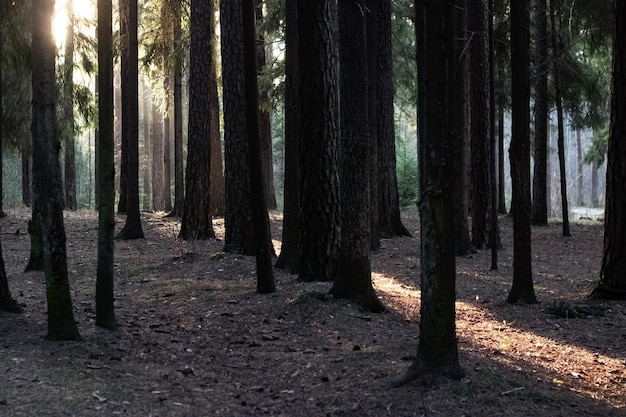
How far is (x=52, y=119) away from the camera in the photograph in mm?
5520

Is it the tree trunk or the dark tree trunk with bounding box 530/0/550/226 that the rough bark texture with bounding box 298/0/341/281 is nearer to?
the dark tree trunk with bounding box 530/0/550/226

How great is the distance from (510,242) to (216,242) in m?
7.60

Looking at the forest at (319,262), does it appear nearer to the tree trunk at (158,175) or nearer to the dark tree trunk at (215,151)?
the dark tree trunk at (215,151)

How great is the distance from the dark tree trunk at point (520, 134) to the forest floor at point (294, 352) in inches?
34.3

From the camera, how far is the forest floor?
4.44 m

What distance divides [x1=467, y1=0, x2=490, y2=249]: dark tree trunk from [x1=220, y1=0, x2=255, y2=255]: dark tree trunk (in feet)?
16.9

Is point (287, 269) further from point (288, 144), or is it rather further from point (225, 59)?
point (225, 59)

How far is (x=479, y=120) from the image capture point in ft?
43.2

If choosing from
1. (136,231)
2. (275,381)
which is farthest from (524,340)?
(136,231)

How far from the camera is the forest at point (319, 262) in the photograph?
4477 mm

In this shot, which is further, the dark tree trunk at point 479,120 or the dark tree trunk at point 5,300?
the dark tree trunk at point 479,120

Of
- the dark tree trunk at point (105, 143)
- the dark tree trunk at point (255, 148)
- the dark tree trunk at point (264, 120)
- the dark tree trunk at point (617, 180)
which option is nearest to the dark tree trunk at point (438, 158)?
the dark tree trunk at point (105, 143)

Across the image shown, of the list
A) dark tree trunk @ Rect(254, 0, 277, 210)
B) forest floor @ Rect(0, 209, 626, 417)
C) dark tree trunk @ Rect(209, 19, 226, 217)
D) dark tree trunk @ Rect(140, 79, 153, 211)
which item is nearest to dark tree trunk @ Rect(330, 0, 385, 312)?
forest floor @ Rect(0, 209, 626, 417)

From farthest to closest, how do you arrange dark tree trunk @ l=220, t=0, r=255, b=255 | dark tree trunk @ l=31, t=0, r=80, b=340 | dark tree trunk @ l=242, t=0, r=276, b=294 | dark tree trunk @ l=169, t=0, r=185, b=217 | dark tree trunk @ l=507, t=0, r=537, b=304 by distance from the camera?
dark tree trunk @ l=169, t=0, r=185, b=217 < dark tree trunk @ l=220, t=0, r=255, b=255 < dark tree trunk @ l=242, t=0, r=276, b=294 < dark tree trunk @ l=507, t=0, r=537, b=304 < dark tree trunk @ l=31, t=0, r=80, b=340
